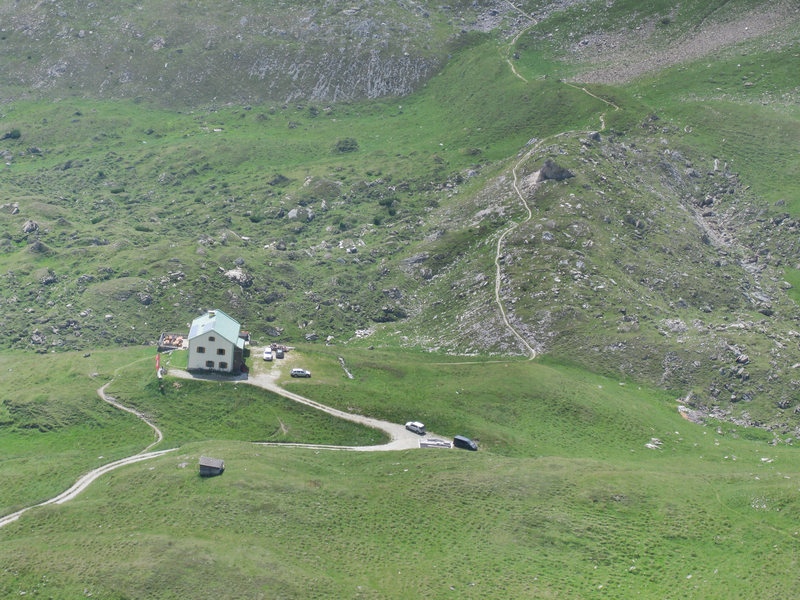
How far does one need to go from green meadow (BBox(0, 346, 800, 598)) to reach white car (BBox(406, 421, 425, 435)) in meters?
1.32

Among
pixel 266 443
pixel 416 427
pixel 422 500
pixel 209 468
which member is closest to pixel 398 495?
pixel 422 500

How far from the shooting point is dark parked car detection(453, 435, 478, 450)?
287ft

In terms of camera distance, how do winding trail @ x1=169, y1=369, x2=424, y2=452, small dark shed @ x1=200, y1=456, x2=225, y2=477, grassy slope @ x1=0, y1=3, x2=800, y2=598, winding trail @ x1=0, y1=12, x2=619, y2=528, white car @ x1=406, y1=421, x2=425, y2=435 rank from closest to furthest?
1. grassy slope @ x1=0, y1=3, x2=800, y2=598
2. small dark shed @ x1=200, y1=456, x2=225, y2=477
3. winding trail @ x1=0, y1=12, x2=619, y2=528
4. winding trail @ x1=169, y1=369, x2=424, y2=452
5. white car @ x1=406, y1=421, x2=425, y2=435

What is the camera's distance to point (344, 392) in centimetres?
9750

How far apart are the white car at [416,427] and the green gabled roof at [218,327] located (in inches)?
938

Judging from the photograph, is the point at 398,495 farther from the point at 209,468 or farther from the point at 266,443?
the point at 266,443

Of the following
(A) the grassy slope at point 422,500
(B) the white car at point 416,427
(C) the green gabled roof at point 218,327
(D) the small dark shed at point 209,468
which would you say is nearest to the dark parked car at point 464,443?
(A) the grassy slope at point 422,500

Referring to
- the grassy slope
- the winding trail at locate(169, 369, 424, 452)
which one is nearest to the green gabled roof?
the winding trail at locate(169, 369, 424, 452)

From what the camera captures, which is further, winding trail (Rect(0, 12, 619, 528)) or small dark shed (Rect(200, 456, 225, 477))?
winding trail (Rect(0, 12, 619, 528))

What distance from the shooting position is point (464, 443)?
87750 mm

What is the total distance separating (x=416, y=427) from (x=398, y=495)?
→ 51.6 feet

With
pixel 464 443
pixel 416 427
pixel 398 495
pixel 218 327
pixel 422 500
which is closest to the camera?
pixel 422 500

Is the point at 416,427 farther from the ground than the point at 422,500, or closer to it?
farther from the ground

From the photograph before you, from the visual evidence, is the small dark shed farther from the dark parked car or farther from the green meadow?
the dark parked car
